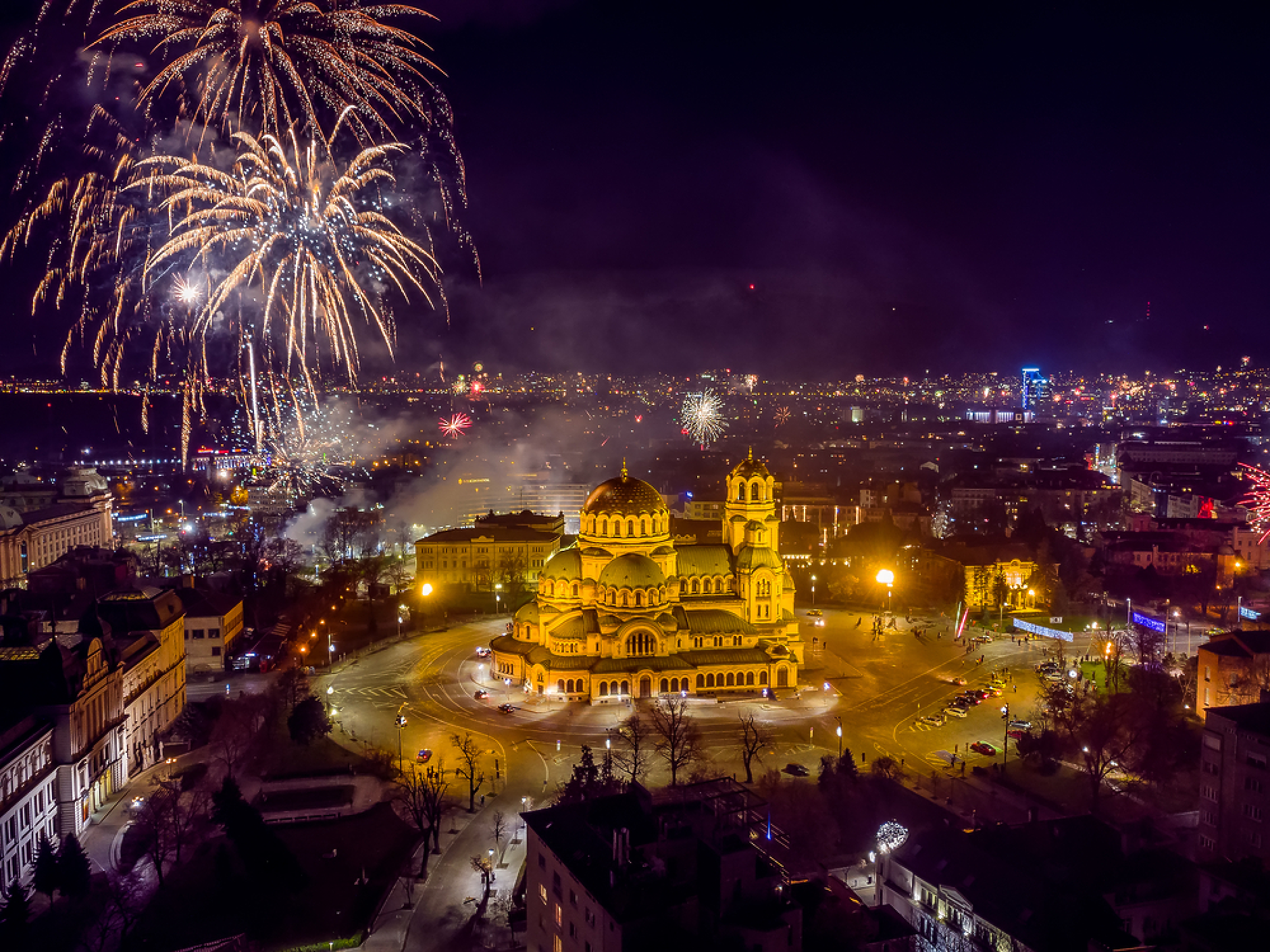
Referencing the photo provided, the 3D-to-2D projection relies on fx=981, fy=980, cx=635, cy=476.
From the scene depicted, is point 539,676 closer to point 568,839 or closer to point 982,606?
point 568,839

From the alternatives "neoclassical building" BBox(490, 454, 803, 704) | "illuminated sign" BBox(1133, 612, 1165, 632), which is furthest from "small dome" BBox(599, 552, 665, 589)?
"illuminated sign" BBox(1133, 612, 1165, 632)

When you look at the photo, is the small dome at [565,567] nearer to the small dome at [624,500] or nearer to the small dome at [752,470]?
the small dome at [624,500]

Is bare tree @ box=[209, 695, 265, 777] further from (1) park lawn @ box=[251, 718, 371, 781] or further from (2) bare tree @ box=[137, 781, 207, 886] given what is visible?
(2) bare tree @ box=[137, 781, 207, 886]

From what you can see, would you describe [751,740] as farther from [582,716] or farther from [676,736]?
[582,716]

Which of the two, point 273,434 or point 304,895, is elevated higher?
point 273,434

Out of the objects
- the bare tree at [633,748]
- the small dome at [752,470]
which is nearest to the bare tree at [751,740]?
the bare tree at [633,748]

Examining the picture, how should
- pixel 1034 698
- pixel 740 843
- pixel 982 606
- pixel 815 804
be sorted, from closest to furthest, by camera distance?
pixel 740 843, pixel 815 804, pixel 1034 698, pixel 982 606

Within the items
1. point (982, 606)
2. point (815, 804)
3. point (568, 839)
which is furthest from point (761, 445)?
point (568, 839)
